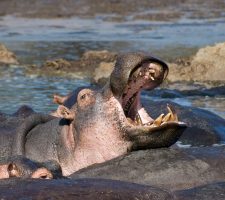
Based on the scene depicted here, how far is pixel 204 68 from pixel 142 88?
764cm

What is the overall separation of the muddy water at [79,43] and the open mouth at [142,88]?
4.41 meters

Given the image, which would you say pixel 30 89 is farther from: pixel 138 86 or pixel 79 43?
pixel 138 86

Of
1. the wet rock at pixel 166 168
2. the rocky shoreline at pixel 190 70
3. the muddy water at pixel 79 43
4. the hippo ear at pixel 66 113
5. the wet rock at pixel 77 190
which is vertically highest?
the wet rock at pixel 77 190

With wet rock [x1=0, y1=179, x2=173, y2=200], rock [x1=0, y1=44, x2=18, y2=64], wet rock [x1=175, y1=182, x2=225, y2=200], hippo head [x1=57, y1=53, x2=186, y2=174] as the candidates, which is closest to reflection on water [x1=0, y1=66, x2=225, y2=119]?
rock [x1=0, y1=44, x2=18, y2=64]

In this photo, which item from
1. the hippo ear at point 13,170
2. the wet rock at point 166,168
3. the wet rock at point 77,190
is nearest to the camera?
the wet rock at point 77,190

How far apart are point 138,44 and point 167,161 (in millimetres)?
12860

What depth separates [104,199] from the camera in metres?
5.35

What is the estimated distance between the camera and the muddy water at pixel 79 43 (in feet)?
43.2

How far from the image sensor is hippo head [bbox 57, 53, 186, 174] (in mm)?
7082

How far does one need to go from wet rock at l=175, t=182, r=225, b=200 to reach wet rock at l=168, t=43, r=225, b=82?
885 centimetres

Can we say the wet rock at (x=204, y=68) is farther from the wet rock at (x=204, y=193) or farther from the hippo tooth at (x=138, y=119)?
the wet rock at (x=204, y=193)

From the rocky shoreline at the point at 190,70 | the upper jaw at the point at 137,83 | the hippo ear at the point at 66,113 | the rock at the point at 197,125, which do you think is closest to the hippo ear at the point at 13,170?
the upper jaw at the point at 137,83

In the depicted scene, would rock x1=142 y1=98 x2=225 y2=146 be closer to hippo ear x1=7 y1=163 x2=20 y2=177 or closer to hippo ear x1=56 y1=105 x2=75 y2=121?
hippo ear x1=56 y1=105 x2=75 y2=121

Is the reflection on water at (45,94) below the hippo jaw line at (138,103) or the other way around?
below
